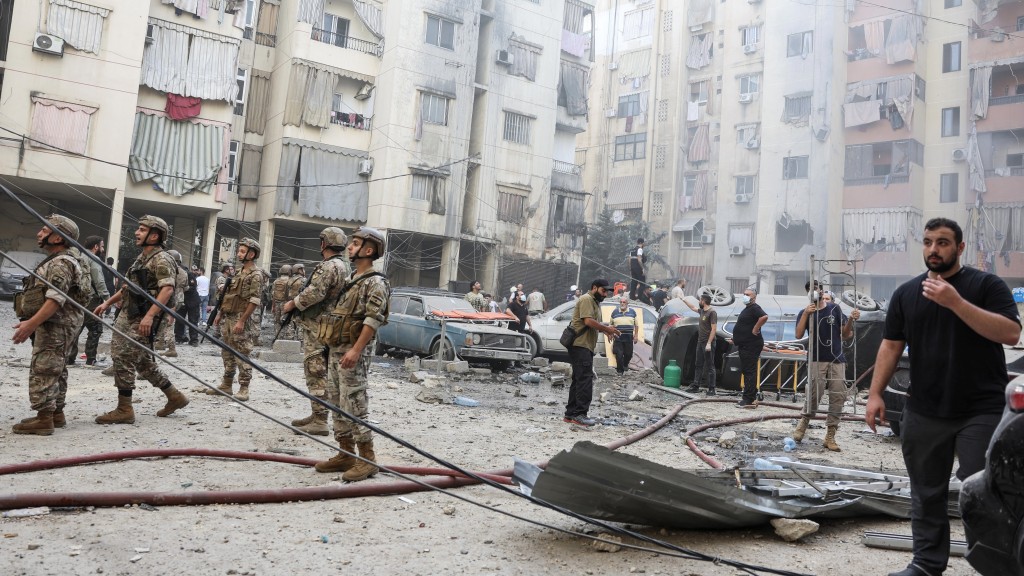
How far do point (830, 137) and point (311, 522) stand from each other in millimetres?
35947

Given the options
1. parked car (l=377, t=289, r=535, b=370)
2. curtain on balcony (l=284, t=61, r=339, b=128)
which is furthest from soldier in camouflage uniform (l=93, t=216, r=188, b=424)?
curtain on balcony (l=284, t=61, r=339, b=128)

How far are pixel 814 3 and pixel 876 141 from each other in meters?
7.13

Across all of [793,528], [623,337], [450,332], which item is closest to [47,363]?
[793,528]

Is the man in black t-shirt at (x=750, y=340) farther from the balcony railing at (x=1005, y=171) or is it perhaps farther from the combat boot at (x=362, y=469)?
the balcony railing at (x=1005, y=171)

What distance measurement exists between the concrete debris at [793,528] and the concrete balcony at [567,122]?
104 ft

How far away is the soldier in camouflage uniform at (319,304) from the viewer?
6.78m

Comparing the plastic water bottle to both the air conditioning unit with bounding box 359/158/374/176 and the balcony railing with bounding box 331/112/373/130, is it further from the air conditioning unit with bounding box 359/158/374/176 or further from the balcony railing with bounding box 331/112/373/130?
the balcony railing with bounding box 331/112/373/130

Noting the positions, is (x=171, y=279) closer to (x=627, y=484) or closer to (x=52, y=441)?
(x=52, y=441)

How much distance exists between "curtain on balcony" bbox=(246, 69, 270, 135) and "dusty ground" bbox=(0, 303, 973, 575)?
2254cm

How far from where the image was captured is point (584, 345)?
870 cm

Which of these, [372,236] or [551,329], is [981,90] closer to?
[551,329]

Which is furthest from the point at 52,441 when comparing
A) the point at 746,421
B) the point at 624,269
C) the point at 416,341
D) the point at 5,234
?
the point at 624,269

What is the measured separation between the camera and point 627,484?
3996 millimetres

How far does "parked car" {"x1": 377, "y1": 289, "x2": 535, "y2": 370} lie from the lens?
14.1 metres
